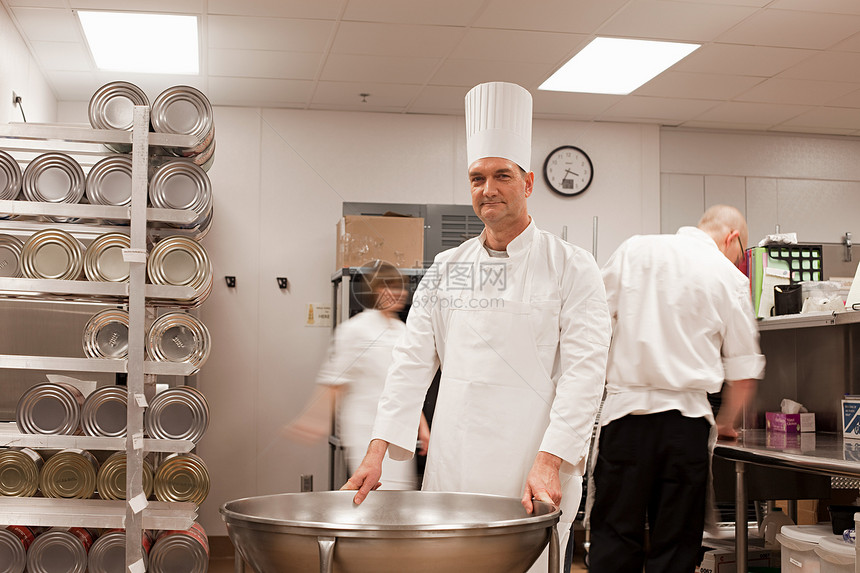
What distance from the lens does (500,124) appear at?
150 cm

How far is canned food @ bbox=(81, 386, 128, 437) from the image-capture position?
9.12ft

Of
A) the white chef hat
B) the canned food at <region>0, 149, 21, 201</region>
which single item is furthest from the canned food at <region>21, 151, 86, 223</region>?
the white chef hat

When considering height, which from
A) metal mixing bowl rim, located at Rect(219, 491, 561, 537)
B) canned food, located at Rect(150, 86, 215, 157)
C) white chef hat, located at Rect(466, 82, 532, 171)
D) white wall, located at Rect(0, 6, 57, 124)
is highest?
white wall, located at Rect(0, 6, 57, 124)

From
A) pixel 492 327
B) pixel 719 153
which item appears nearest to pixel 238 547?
pixel 492 327

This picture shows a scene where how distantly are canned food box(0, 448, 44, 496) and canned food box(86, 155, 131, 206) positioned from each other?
3.05 feet

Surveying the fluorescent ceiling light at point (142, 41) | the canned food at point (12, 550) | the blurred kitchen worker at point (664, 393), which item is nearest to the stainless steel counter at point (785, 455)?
the blurred kitchen worker at point (664, 393)

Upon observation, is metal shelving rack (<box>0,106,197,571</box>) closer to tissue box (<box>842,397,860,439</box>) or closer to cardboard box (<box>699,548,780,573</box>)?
cardboard box (<box>699,548,780,573</box>)

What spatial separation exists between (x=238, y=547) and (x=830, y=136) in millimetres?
4913

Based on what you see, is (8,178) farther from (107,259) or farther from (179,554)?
(179,554)

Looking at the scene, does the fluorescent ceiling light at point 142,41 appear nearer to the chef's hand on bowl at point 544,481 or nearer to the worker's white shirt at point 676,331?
the worker's white shirt at point 676,331

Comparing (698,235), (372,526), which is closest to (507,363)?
(372,526)

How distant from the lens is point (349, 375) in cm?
132

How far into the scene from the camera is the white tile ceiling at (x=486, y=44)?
338cm

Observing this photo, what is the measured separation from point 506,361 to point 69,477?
6.72 feet
